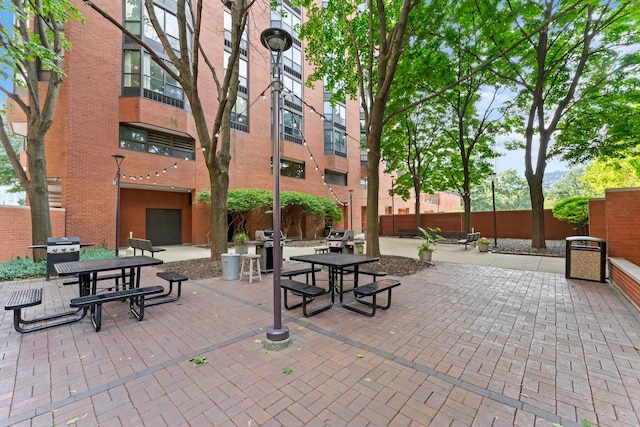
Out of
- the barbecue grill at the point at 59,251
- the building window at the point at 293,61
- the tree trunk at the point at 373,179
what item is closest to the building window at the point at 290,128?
the building window at the point at 293,61

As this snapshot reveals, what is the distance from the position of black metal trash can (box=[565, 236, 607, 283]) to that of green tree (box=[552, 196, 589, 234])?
31.7 ft

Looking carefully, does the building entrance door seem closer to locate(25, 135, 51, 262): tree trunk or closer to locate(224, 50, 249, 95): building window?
locate(25, 135, 51, 262): tree trunk

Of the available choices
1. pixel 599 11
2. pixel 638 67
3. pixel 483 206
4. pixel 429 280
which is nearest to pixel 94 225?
pixel 429 280

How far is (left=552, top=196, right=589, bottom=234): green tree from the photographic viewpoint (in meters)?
13.4

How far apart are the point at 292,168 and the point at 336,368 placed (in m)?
18.9

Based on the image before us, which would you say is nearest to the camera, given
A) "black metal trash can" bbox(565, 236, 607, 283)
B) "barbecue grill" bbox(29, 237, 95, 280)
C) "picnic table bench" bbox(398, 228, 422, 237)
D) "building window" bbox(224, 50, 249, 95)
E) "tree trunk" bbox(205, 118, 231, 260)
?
"black metal trash can" bbox(565, 236, 607, 283)

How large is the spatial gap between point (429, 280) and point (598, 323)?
9.94 feet

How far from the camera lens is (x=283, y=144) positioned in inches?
750

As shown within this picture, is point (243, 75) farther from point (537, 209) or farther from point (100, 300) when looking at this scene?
point (537, 209)

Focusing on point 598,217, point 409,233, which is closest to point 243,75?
point 409,233

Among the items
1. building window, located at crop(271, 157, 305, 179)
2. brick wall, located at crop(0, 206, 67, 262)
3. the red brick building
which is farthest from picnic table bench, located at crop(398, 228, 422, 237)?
brick wall, located at crop(0, 206, 67, 262)

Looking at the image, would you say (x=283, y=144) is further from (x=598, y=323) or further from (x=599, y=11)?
(x=598, y=323)

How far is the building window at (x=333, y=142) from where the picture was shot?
2358cm

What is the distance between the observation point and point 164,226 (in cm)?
1551
